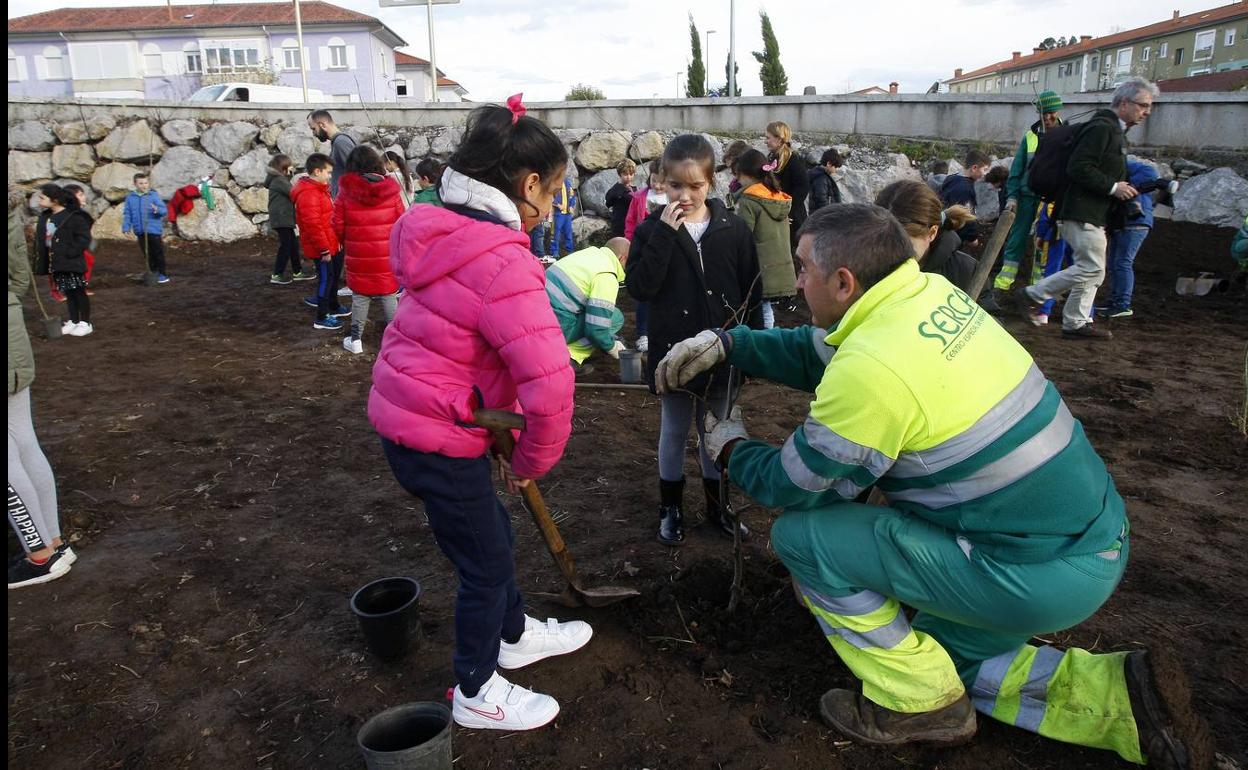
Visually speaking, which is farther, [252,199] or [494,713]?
[252,199]

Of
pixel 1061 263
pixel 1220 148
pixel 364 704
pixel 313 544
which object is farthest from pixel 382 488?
pixel 1220 148

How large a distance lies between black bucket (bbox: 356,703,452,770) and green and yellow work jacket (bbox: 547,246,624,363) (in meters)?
2.96

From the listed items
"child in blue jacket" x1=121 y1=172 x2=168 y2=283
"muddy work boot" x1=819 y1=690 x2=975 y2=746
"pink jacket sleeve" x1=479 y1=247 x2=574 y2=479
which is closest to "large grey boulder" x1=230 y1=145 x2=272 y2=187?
"child in blue jacket" x1=121 y1=172 x2=168 y2=283

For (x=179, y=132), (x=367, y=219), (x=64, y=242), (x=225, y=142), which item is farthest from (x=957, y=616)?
(x=179, y=132)

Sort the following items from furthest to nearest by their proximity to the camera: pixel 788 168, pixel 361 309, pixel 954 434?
pixel 361 309
pixel 788 168
pixel 954 434

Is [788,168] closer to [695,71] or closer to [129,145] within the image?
[129,145]

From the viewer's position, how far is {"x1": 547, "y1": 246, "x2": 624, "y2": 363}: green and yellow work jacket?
195 inches

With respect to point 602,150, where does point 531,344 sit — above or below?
below

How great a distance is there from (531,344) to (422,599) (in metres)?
1.61

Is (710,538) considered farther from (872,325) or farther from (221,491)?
(221,491)

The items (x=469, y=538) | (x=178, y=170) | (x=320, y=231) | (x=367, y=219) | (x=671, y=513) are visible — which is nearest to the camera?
(x=469, y=538)

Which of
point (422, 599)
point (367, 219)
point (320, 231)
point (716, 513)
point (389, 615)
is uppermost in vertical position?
point (367, 219)

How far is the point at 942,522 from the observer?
2174 mm

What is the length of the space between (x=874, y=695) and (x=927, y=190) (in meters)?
2.03
